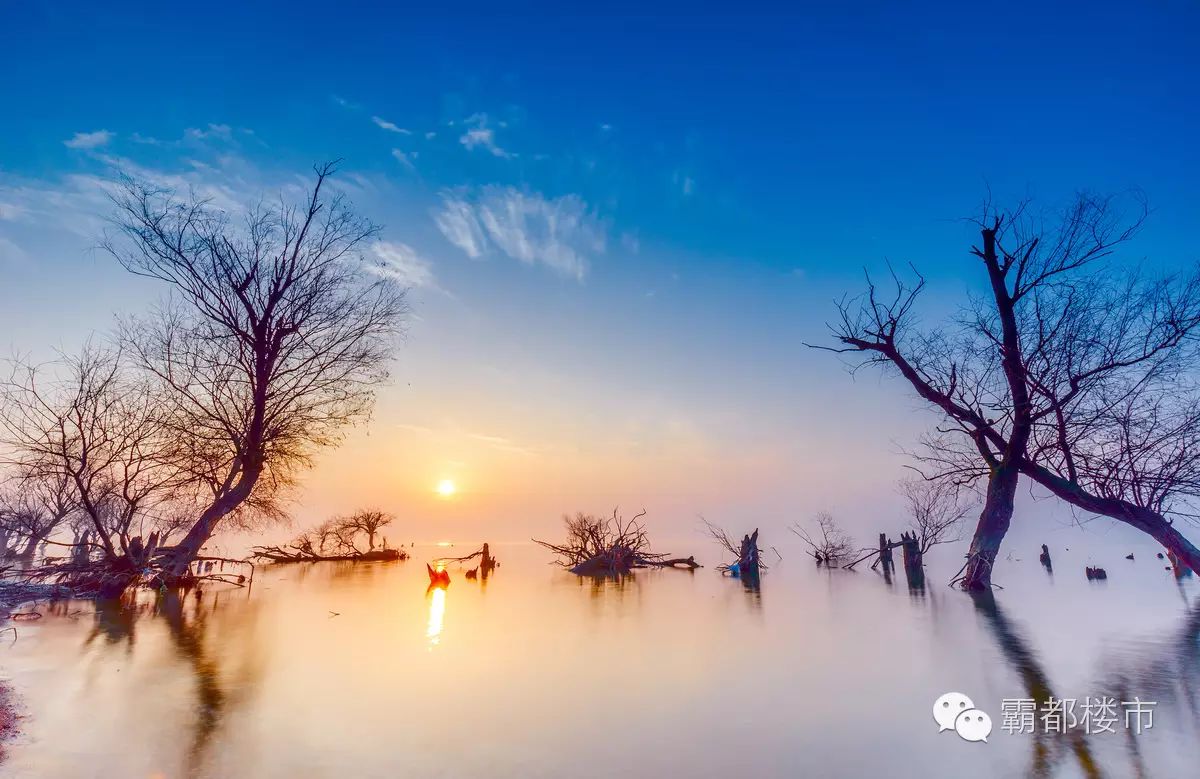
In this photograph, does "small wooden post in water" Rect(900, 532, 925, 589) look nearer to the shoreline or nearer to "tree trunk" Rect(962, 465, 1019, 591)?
"tree trunk" Rect(962, 465, 1019, 591)

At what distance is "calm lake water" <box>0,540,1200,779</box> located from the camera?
4.21 metres

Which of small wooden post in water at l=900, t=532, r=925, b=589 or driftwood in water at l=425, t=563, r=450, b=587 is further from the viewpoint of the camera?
small wooden post in water at l=900, t=532, r=925, b=589

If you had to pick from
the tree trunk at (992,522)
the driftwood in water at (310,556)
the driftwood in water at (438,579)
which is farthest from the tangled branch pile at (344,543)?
the tree trunk at (992,522)

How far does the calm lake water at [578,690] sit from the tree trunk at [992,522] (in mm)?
2964

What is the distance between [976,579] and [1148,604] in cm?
414

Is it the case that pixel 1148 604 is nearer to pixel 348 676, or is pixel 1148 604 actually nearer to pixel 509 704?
pixel 509 704

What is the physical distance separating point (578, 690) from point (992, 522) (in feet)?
48.8

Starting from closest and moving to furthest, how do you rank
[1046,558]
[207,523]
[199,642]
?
[199,642]
[207,523]
[1046,558]

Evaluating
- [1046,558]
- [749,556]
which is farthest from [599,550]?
[1046,558]

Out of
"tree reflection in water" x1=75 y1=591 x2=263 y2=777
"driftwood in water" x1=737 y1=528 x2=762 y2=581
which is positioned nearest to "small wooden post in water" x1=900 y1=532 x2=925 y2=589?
"driftwood in water" x1=737 y1=528 x2=762 y2=581

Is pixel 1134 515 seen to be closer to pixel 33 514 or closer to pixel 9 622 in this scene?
pixel 9 622

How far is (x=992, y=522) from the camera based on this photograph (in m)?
15.6

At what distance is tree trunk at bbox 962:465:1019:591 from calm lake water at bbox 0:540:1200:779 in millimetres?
2964

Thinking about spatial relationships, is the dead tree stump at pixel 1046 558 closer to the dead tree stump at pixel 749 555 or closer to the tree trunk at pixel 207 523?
the dead tree stump at pixel 749 555
